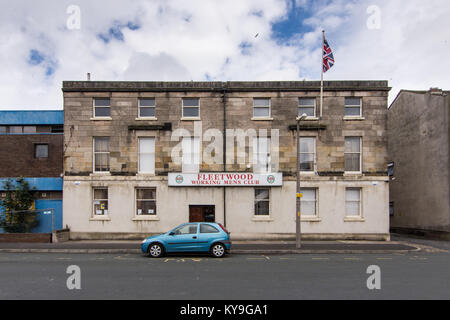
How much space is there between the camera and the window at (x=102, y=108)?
2038 centimetres

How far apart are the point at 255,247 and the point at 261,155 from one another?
5.86 m

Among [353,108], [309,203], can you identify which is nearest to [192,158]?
[309,203]

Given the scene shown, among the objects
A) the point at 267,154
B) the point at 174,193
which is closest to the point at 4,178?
the point at 174,193

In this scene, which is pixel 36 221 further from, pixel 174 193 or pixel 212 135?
pixel 212 135

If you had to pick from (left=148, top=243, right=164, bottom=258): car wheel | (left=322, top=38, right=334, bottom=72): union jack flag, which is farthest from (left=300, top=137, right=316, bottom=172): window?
(left=148, top=243, right=164, bottom=258): car wheel

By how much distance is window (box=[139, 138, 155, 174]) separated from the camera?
20.3 metres

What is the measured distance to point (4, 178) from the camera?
21.7m

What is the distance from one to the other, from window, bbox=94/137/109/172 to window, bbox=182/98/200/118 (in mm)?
5143

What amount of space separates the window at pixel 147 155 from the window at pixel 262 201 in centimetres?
663

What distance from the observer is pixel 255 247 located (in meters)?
16.8

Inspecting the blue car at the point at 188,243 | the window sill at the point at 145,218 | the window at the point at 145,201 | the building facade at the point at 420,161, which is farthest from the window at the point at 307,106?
the window sill at the point at 145,218

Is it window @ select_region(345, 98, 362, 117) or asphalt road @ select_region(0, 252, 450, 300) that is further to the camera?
window @ select_region(345, 98, 362, 117)

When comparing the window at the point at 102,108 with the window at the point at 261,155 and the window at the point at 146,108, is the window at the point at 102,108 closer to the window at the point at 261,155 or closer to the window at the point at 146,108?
the window at the point at 146,108

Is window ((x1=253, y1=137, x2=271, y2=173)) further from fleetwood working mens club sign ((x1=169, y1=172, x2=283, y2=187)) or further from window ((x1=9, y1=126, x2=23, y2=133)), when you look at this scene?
window ((x1=9, y1=126, x2=23, y2=133))
